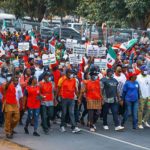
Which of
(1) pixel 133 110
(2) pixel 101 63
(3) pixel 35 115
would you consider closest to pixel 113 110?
(1) pixel 133 110

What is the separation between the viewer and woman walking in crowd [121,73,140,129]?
14930mm

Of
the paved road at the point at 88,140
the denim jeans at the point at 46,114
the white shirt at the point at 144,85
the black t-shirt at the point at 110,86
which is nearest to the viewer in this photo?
the paved road at the point at 88,140

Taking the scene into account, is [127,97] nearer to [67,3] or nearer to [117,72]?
[117,72]

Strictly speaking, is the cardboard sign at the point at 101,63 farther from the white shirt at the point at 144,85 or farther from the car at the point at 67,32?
the car at the point at 67,32

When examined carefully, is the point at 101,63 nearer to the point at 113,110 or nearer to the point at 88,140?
the point at 113,110

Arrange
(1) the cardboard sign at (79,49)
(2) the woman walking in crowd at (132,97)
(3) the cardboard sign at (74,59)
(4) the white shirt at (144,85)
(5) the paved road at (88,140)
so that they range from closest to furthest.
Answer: (5) the paved road at (88,140), (2) the woman walking in crowd at (132,97), (4) the white shirt at (144,85), (3) the cardboard sign at (74,59), (1) the cardboard sign at (79,49)

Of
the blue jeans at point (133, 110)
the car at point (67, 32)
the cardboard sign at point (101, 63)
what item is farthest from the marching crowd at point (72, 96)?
the car at point (67, 32)

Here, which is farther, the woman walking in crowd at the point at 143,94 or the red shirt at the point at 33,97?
the woman walking in crowd at the point at 143,94

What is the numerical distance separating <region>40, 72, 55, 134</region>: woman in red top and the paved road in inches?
14.4

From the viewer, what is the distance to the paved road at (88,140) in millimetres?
12875

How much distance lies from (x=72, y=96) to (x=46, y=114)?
789 millimetres

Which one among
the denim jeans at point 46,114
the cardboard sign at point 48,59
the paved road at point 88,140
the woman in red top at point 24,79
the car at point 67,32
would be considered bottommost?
the paved road at point 88,140

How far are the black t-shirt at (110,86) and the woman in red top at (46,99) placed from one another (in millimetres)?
1420

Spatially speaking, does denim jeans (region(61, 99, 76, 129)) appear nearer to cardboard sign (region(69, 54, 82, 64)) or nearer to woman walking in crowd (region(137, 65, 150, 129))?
woman walking in crowd (region(137, 65, 150, 129))
